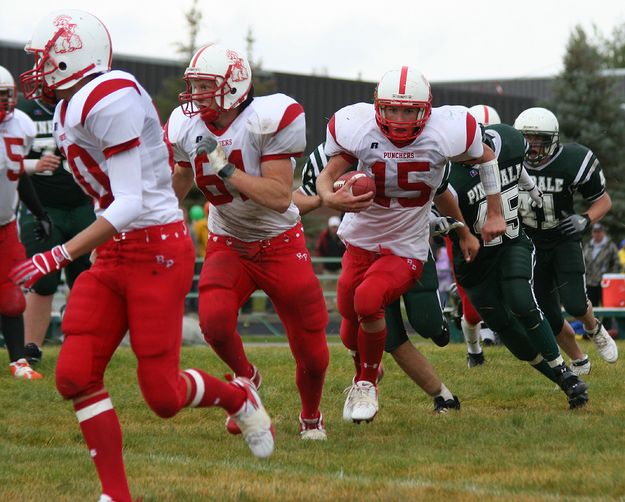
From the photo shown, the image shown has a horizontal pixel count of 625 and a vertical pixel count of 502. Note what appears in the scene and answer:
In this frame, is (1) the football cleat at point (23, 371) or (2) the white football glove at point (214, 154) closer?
(2) the white football glove at point (214, 154)

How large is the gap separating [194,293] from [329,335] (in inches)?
71.7

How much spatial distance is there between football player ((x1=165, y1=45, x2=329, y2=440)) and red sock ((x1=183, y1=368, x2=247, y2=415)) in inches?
31.2

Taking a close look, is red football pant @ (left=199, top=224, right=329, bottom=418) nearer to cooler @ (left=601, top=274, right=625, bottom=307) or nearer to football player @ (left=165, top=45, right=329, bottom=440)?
football player @ (left=165, top=45, right=329, bottom=440)

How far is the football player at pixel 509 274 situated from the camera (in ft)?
22.0

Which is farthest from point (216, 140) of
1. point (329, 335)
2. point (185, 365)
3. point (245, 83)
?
point (329, 335)

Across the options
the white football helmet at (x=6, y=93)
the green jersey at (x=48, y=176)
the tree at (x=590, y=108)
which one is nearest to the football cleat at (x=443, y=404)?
the green jersey at (x=48, y=176)

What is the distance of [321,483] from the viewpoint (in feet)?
15.3

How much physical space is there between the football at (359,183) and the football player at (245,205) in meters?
0.29

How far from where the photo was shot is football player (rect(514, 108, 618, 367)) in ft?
25.8

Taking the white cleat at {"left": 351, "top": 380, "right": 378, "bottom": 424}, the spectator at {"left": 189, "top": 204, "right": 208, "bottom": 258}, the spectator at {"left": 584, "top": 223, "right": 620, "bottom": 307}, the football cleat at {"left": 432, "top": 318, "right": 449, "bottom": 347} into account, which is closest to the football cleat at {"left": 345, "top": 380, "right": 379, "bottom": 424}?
the white cleat at {"left": 351, "top": 380, "right": 378, "bottom": 424}

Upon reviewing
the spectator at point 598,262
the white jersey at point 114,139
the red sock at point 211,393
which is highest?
the white jersey at point 114,139

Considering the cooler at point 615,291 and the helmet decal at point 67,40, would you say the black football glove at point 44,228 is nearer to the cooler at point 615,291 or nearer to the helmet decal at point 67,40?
the helmet decal at point 67,40

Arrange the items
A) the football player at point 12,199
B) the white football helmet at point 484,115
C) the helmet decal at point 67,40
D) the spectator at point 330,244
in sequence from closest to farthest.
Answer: the helmet decal at point 67,40 → the football player at point 12,199 → the white football helmet at point 484,115 → the spectator at point 330,244

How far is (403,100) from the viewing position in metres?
5.91
